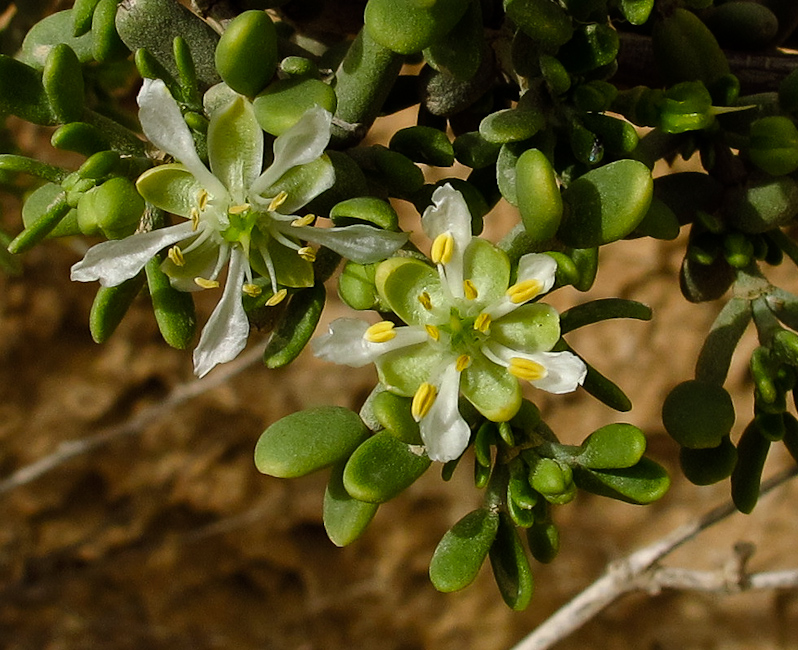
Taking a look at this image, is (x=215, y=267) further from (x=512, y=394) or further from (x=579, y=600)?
(x=579, y=600)

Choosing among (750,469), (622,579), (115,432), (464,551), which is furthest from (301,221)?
(115,432)

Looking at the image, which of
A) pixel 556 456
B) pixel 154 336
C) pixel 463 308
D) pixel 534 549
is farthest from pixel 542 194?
pixel 154 336

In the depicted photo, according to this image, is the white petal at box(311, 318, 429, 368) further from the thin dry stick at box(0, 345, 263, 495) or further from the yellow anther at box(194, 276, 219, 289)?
the thin dry stick at box(0, 345, 263, 495)

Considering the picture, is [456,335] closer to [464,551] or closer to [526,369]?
[526,369]

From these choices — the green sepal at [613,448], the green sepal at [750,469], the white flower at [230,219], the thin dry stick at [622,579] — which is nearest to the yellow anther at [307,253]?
the white flower at [230,219]

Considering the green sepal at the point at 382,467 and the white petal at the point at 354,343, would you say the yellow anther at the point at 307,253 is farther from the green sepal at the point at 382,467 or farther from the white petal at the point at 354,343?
the green sepal at the point at 382,467

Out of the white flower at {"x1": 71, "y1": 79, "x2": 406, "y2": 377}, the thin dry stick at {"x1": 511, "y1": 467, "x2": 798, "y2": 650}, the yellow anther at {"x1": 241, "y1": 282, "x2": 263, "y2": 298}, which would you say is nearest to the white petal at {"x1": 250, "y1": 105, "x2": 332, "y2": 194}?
the white flower at {"x1": 71, "y1": 79, "x2": 406, "y2": 377}
